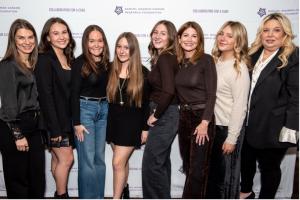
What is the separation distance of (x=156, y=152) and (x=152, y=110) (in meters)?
0.35

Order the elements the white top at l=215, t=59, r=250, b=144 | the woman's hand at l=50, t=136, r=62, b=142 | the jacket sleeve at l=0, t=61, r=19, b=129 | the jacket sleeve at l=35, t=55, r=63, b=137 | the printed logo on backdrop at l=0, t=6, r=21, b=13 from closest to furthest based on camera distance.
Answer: the jacket sleeve at l=0, t=61, r=19, b=129 → the white top at l=215, t=59, r=250, b=144 → the jacket sleeve at l=35, t=55, r=63, b=137 → the woman's hand at l=50, t=136, r=62, b=142 → the printed logo on backdrop at l=0, t=6, r=21, b=13

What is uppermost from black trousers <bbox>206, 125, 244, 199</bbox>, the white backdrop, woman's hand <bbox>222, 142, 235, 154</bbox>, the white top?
the white backdrop

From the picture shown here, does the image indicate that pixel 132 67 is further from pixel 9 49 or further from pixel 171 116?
pixel 9 49

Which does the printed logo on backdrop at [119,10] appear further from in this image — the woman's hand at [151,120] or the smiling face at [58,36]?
the woman's hand at [151,120]

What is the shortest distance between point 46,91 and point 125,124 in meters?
0.68

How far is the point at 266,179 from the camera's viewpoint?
2.64 meters

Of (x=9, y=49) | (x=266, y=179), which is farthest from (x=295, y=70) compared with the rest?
(x=9, y=49)

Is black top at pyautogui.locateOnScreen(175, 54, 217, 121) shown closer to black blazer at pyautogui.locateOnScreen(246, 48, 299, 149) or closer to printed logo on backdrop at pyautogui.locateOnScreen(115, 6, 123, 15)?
black blazer at pyautogui.locateOnScreen(246, 48, 299, 149)

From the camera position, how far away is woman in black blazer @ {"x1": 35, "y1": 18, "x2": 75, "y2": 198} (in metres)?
2.48

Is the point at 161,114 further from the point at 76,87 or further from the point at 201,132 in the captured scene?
the point at 76,87

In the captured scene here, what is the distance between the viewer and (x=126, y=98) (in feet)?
8.57

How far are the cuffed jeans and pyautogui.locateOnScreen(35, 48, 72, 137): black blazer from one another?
699mm

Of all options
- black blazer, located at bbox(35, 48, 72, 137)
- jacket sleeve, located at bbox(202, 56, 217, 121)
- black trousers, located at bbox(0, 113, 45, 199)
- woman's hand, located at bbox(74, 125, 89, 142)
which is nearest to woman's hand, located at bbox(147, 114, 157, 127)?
jacket sleeve, located at bbox(202, 56, 217, 121)

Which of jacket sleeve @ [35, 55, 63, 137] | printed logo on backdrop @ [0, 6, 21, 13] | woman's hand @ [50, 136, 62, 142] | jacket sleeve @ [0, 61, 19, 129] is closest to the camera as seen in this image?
jacket sleeve @ [0, 61, 19, 129]
